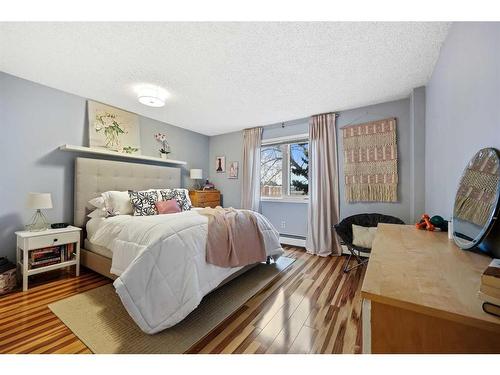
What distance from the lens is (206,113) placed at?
3.57 metres

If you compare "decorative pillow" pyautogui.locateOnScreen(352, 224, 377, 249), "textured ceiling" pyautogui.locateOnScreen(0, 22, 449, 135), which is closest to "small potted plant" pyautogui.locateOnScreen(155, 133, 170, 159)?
"textured ceiling" pyautogui.locateOnScreen(0, 22, 449, 135)

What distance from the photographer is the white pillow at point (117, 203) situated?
109 inches

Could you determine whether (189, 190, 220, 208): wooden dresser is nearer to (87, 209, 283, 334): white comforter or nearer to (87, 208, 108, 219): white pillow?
(87, 208, 108, 219): white pillow

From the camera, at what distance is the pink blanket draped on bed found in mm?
1999

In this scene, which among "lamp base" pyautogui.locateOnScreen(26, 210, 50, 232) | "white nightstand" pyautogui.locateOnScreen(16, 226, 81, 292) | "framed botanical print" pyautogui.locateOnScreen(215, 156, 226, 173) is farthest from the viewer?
"framed botanical print" pyautogui.locateOnScreen(215, 156, 226, 173)

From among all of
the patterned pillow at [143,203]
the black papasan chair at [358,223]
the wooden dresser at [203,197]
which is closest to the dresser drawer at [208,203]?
the wooden dresser at [203,197]

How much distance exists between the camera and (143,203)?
2893 mm

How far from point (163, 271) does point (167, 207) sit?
1491 mm

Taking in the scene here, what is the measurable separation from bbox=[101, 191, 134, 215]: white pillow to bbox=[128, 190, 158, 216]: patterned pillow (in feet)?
0.27

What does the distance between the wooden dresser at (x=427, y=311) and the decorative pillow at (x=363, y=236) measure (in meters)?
1.99

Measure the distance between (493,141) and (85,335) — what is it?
2.74 metres
